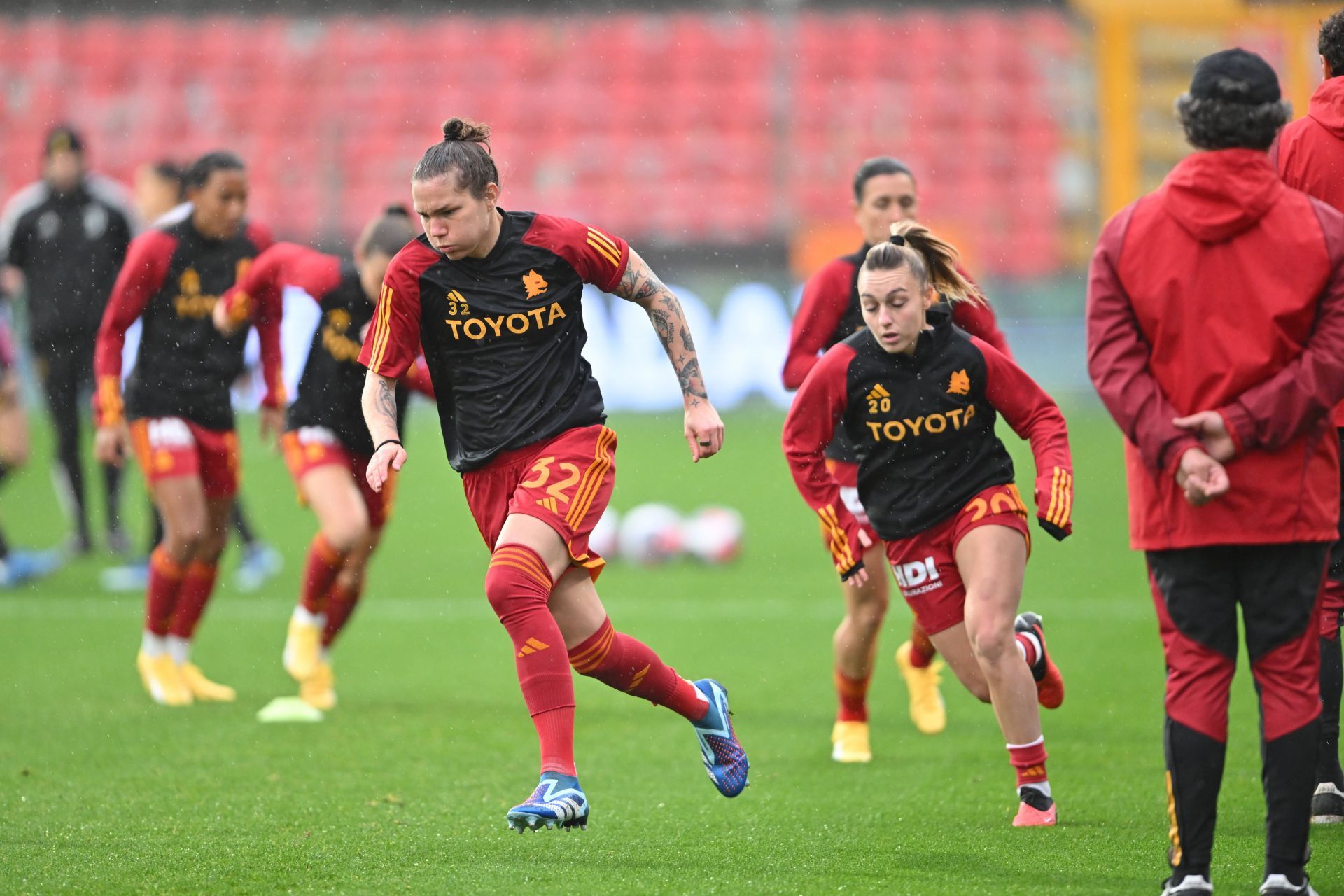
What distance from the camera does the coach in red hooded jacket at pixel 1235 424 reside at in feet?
12.1

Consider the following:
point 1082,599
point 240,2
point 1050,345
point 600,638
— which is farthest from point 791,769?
point 240,2

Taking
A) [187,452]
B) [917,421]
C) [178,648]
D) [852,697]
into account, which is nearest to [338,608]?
[178,648]

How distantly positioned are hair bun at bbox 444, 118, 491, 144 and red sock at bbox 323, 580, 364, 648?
9.94 ft

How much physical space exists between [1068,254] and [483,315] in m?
18.0

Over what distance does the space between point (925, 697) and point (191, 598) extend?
134 inches

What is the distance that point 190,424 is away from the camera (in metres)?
7.45

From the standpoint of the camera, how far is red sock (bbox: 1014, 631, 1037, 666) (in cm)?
521

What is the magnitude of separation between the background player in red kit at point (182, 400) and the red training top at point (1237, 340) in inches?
188

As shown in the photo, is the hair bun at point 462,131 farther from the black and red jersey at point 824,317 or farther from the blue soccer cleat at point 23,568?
the blue soccer cleat at point 23,568

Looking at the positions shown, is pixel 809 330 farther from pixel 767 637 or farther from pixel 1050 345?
pixel 1050 345

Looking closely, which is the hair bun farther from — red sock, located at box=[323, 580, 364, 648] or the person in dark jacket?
the person in dark jacket

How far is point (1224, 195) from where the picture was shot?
3.71 metres

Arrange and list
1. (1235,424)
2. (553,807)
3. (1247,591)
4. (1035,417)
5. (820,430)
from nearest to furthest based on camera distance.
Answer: (1235,424) → (1247,591) → (553,807) → (1035,417) → (820,430)

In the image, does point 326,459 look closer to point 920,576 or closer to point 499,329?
point 499,329
